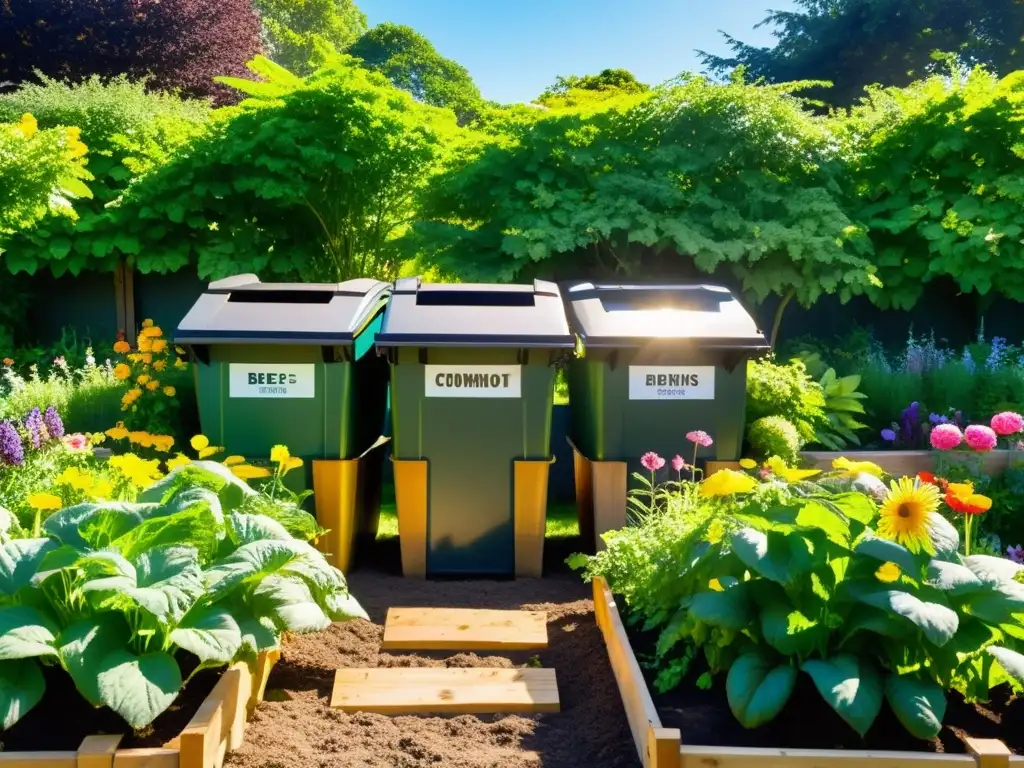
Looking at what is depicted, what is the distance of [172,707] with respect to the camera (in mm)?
2613

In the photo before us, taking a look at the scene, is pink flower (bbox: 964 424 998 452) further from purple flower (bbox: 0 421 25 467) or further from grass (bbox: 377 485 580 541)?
purple flower (bbox: 0 421 25 467)

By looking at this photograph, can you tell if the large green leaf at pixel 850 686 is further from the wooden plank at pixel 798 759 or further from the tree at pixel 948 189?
the tree at pixel 948 189

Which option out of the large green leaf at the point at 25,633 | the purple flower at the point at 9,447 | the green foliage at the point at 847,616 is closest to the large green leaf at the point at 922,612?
the green foliage at the point at 847,616

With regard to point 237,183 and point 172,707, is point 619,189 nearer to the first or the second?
point 237,183

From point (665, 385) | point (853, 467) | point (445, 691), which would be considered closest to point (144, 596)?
point (445, 691)

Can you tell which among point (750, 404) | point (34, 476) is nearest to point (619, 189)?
point (750, 404)

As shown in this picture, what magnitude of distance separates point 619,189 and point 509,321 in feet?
8.20

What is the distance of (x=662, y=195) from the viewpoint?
20.9 ft

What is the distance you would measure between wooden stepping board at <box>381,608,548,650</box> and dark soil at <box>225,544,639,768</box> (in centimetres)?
6

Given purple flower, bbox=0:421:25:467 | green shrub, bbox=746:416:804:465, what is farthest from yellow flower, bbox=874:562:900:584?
purple flower, bbox=0:421:25:467

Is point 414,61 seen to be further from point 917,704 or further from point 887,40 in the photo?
point 917,704

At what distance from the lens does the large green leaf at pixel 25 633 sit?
226 cm

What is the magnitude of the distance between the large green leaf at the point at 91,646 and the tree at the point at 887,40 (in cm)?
1935

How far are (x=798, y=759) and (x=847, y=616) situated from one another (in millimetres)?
419
